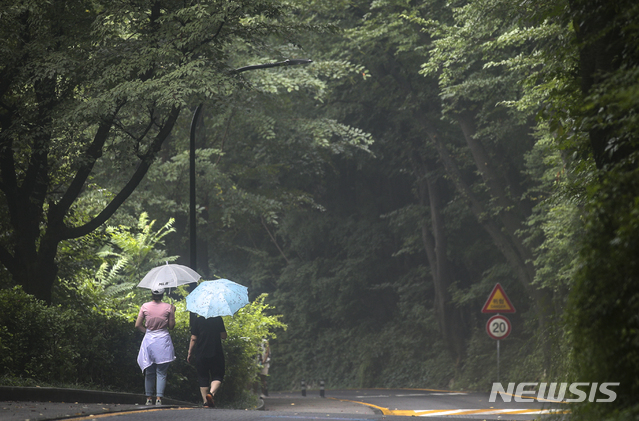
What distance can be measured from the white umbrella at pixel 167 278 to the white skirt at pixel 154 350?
133cm

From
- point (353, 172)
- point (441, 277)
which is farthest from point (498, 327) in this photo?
point (353, 172)

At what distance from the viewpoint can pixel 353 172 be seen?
3872cm

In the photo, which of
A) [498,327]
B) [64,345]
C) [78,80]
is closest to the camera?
[64,345]

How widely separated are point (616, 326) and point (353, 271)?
3294 cm

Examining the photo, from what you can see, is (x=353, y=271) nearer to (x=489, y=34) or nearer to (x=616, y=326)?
(x=489, y=34)

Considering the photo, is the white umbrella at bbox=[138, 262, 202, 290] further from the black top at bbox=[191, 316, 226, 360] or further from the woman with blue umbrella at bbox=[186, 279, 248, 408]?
the black top at bbox=[191, 316, 226, 360]

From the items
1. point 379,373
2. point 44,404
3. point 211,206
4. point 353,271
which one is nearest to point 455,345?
point 379,373

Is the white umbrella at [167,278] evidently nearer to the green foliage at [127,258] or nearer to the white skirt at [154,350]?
the white skirt at [154,350]

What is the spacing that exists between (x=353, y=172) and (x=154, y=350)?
27.2m

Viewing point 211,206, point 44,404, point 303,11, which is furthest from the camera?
point 211,206

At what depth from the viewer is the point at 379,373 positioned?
116 feet

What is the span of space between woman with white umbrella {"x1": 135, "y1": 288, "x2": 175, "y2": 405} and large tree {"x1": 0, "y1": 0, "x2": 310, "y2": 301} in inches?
132

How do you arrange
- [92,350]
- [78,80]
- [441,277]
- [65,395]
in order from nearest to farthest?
[65,395]
[92,350]
[78,80]
[441,277]

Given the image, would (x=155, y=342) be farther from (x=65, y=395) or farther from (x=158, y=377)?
(x=65, y=395)
